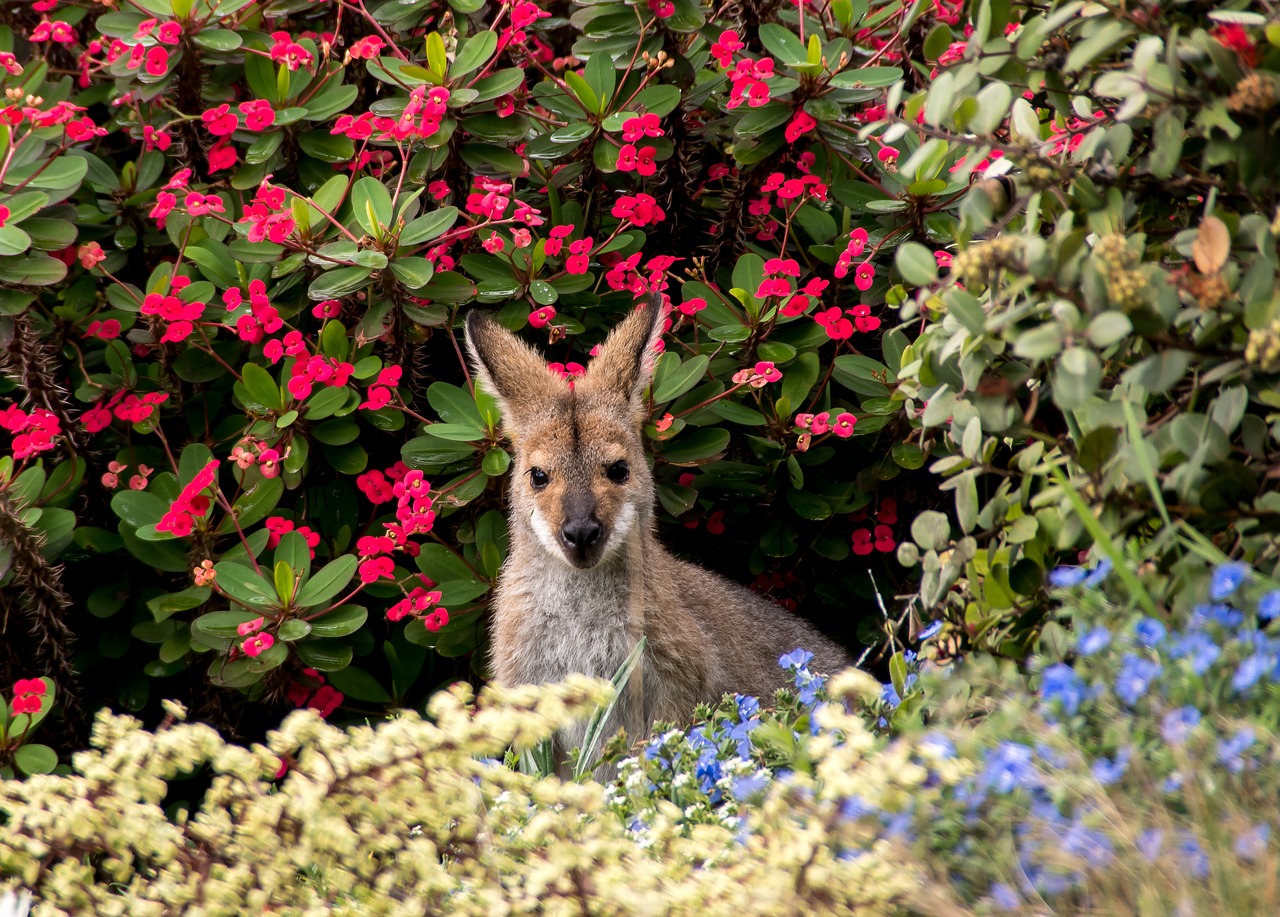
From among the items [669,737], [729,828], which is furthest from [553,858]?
[669,737]

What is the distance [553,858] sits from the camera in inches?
99.1

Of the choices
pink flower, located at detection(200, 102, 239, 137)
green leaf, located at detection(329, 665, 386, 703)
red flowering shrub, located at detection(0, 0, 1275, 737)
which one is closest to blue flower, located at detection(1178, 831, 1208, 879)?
red flowering shrub, located at detection(0, 0, 1275, 737)

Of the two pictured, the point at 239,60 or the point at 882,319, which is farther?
the point at 882,319

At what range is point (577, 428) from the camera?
483cm

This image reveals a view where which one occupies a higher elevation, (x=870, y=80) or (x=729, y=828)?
(x=870, y=80)

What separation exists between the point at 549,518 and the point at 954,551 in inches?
75.3

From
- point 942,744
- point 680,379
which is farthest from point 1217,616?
point 680,379

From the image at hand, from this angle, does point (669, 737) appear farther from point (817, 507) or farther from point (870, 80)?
point (870, 80)

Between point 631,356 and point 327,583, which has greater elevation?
point 631,356

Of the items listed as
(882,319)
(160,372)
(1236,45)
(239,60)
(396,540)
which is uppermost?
(1236,45)

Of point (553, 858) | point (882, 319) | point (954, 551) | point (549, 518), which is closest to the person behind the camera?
point (553, 858)

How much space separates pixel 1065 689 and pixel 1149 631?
22cm

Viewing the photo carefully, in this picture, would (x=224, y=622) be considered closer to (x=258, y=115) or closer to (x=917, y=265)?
(x=258, y=115)

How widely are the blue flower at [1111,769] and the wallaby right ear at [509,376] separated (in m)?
2.87
